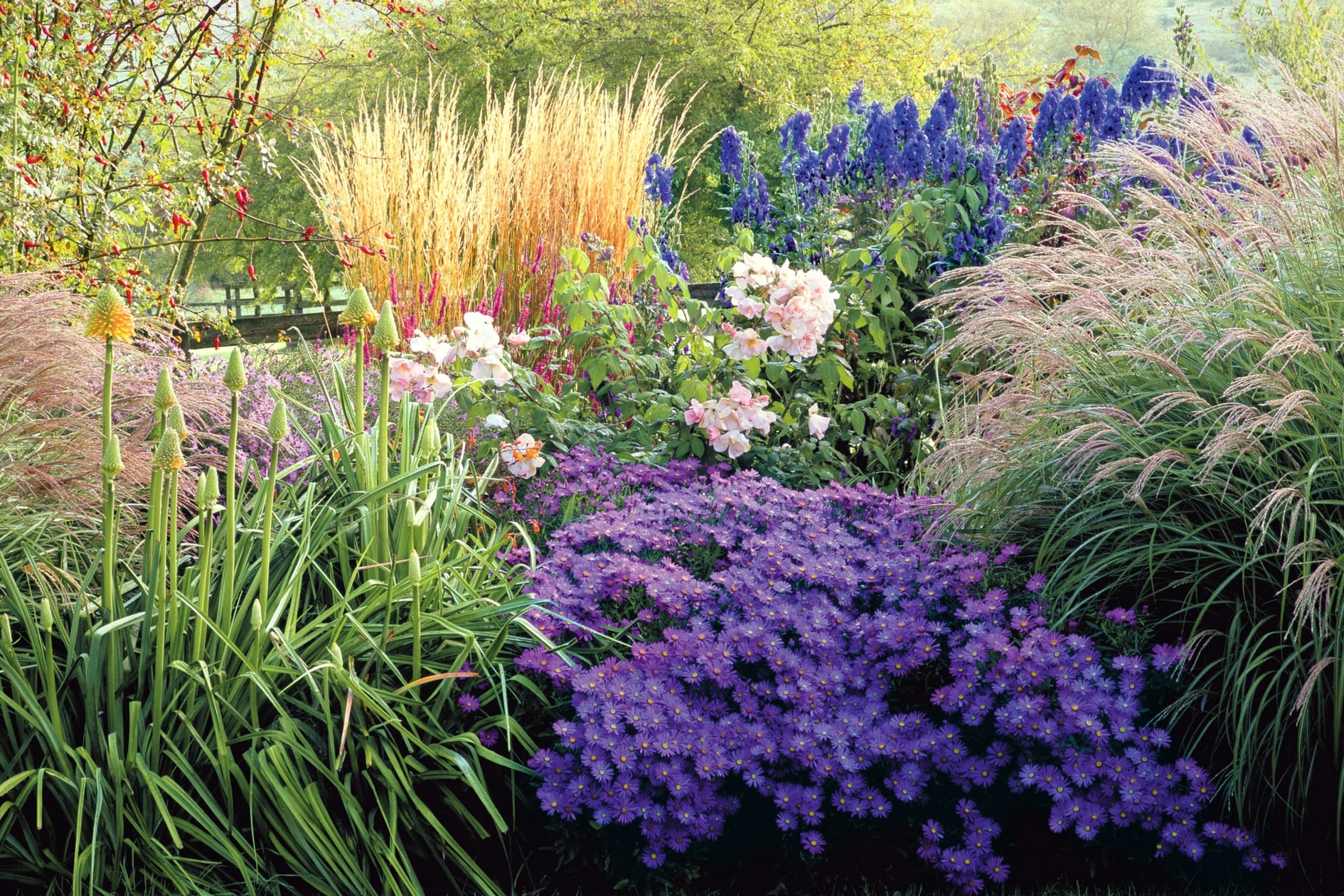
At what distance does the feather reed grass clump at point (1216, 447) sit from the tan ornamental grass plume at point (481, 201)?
292cm

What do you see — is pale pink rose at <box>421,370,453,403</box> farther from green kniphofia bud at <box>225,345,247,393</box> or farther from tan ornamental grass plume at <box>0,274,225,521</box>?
green kniphofia bud at <box>225,345,247,393</box>

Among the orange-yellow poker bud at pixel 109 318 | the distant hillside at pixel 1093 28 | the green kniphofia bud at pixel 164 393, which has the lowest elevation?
the green kniphofia bud at pixel 164 393

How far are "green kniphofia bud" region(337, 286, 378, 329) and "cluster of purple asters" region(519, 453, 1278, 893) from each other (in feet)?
2.23

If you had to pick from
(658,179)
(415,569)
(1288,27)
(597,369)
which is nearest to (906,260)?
(597,369)

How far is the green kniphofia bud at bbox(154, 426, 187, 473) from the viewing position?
1.71 metres

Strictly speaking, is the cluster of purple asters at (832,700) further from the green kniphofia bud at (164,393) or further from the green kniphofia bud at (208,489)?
the green kniphofia bud at (164,393)

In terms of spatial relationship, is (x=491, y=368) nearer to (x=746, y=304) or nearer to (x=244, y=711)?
(x=746, y=304)

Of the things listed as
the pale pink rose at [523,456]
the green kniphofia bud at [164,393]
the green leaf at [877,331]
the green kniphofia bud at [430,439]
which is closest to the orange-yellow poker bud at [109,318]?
the green kniphofia bud at [164,393]

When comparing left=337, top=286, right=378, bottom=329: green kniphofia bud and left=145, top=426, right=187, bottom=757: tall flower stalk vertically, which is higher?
left=337, top=286, right=378, bottom=329: green kniphofia bud

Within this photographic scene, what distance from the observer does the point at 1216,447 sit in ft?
6.93

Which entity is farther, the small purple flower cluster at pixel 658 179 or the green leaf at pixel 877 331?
the small purple flower cluster at pixel 658 179

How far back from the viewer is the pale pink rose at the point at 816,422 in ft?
11.6

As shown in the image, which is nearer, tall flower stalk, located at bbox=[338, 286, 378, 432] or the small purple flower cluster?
tall flower stalk, located at bbox=[338, 286, 378, 432]

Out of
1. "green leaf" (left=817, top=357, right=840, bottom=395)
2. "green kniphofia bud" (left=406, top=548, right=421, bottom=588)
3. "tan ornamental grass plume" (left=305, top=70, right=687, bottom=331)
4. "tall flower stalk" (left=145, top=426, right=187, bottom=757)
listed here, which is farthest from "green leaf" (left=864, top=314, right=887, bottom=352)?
"tall flower stalk" (left=145, top=426, right=187, bottom=757)
